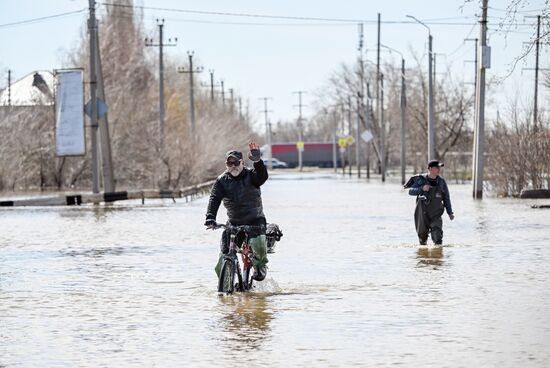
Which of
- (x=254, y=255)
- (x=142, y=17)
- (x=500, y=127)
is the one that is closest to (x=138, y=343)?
(x=254, y=255)

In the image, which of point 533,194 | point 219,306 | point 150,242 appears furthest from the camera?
point 533,194

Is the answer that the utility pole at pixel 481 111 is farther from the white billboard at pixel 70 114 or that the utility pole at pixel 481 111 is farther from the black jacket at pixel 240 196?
the black jacket at pixel 240 196

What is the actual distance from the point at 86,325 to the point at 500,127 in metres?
40.9

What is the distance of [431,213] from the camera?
79.1 feet

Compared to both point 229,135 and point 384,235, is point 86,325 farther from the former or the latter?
point 229,135

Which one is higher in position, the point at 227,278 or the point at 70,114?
the point at 70,114

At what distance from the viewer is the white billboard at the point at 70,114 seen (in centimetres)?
5275

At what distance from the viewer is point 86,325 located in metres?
14.0

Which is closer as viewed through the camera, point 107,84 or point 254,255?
point 254,255

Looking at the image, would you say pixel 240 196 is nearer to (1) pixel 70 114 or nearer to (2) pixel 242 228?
(2) pixel 242 228

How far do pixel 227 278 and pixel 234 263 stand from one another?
19 cm

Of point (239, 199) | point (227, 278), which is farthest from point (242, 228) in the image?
point (227, 278)

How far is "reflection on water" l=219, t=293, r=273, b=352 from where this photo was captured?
12703 millimetres

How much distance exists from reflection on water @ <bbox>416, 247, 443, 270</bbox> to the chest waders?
1.13 ft
